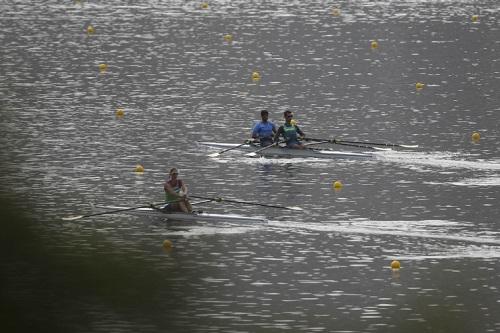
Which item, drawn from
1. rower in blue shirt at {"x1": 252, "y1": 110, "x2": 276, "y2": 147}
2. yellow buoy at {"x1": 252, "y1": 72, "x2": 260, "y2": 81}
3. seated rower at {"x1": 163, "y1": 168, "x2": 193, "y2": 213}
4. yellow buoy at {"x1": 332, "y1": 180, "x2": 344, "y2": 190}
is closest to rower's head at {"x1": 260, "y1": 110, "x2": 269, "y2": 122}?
rower in blue shirt at {"x1": 252, "y1": 110, "x2": 276, "y2": 147}

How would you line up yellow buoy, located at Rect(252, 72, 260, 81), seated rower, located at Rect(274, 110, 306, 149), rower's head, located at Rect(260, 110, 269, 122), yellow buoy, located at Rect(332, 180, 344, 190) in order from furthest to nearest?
yellow buoy, located at Rect(252, 72, 260, 81), seated rower, located at Rect(274, 110, 306, 149), rower's head, located at Rect(260, 110, 269, 122), yellow buoy, located at Rect(332, 180, 344, 190)

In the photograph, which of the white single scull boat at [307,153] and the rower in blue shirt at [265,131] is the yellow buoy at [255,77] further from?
the rower in blue shirt at [265,131]

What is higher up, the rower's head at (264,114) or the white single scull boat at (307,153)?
the rower's head at (264,114)

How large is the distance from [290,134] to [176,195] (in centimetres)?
881

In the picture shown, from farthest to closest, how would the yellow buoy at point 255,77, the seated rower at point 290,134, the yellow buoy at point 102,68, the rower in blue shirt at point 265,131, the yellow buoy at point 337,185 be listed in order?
the yellow buoy at point 102,68 < the yellow buoy at point 255,77 < the rower in blue shirt at point 265,131 < the seated rower at point 290,134 < the yellow buoy at point 337,185

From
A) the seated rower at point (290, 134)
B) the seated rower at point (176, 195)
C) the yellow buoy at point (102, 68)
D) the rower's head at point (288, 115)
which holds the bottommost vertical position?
the seated rower at point (176, 195)

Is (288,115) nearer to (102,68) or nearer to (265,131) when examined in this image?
(265,131)

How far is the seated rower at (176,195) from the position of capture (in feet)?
89.9

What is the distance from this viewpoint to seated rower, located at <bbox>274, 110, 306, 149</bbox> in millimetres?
35469

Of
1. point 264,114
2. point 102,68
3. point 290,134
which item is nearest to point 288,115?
point 264,114

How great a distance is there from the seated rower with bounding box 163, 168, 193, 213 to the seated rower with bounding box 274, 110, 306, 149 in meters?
8.04

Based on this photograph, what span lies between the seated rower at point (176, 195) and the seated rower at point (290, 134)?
8036 mm

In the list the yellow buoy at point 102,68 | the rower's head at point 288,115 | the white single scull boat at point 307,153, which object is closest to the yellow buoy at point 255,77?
the yellow buoy at point 102,68

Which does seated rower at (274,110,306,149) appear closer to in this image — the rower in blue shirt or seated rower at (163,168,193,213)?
the rower in blue shirt
